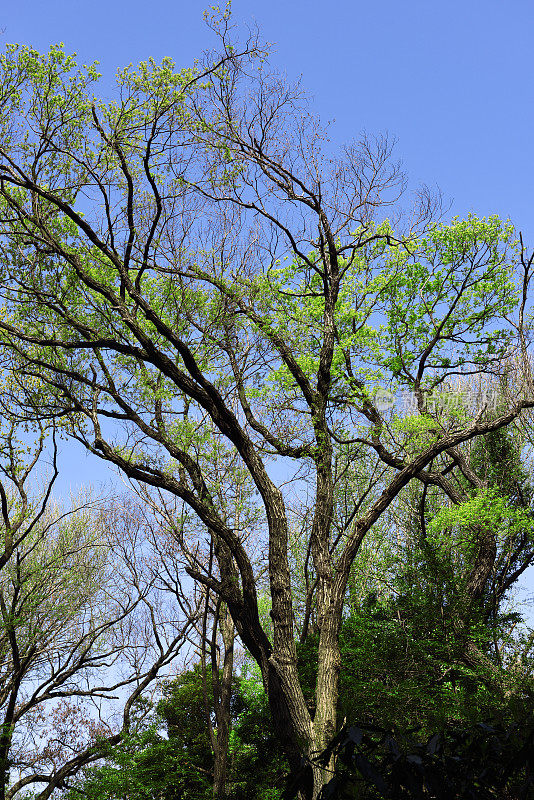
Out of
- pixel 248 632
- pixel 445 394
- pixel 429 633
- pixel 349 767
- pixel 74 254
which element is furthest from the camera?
pixel 445 394

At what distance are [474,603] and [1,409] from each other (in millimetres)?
8539

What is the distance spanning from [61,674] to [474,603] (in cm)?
935

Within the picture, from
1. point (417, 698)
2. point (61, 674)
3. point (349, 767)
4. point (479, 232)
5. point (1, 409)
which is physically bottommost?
point (349, 767)

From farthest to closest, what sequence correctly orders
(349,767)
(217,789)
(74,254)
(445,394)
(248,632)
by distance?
(445,394) → (217,789) → (74,254) → (248,632) → (349,767)

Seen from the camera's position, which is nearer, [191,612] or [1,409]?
[1,409]

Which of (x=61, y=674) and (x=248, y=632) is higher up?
(x=61, y=674)

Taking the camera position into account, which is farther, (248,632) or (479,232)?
(479,232)

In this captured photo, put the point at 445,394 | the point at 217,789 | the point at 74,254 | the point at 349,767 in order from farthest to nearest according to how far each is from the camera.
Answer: the point at 445,394, the point at 217,789, the point at 74,254, the point at 349,767

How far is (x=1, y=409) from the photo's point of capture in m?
10.5

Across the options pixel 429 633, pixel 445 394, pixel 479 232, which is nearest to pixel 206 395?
pixel 429 633

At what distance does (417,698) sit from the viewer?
957cm

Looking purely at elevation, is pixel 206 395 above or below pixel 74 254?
below

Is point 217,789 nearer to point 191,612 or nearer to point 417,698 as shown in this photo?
point 191,612

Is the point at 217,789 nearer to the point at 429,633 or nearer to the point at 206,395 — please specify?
the point at 429,633
